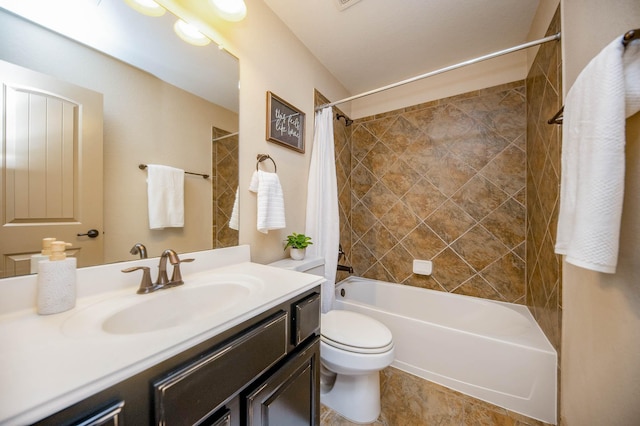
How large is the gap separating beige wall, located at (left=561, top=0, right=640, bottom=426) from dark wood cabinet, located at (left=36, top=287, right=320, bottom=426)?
0.93 meters

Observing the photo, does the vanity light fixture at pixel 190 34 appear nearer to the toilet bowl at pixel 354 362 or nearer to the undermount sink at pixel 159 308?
the undermount sink at pixel 159 308

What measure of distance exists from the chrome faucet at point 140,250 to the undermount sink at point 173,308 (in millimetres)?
185

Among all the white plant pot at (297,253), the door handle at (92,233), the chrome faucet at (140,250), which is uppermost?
the door handle at (92,233)

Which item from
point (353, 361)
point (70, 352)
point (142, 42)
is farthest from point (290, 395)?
point (142, 42)

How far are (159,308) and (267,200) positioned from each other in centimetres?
68

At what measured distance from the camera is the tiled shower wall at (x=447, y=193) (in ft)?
5.58

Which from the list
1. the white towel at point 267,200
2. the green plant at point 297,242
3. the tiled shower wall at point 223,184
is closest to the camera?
the tiled shower wall at point 223,184

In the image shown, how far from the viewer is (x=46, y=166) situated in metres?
0.64

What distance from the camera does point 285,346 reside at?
72 centimetres

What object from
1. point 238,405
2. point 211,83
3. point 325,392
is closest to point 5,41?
point 211,83

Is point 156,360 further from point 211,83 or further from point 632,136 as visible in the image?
point 632,136

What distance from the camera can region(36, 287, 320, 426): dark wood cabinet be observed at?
1.27ft

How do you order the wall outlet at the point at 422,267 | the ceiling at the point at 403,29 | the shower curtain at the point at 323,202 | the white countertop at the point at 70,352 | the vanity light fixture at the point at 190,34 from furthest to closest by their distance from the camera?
1. the wall outlet at the point at 422,267
2. the shower curtain at the point at 323,202
3. the ceiling at the point at 403,29
4. the vanity light fixture at the point at 190,34
5. the white countertop at the point at 70,352

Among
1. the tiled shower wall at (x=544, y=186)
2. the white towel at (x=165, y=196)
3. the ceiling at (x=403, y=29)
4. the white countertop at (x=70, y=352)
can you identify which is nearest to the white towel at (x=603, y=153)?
the tiled shower wall at (x=544, y=186)
